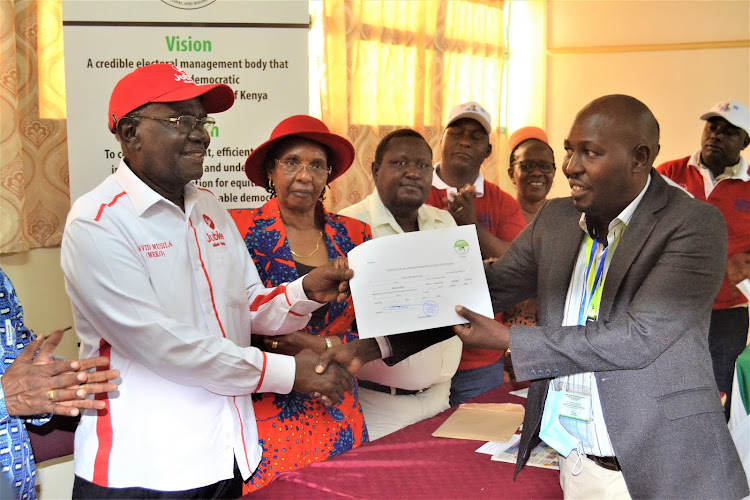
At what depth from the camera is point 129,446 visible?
75.7 inches

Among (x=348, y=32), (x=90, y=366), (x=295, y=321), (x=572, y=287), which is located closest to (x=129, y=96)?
(x=90, y=366)

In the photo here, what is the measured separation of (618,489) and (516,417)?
80 centimetres

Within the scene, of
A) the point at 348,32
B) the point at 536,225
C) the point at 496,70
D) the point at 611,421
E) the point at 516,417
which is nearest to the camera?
the point at 611,421

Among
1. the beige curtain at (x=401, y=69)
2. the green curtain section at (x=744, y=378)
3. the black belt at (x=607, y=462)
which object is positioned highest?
the beige curtain at (x=401, y=69)

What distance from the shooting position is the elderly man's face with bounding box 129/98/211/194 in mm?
2062

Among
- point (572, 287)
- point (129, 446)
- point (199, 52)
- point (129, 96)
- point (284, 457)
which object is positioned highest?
point (199, 52)

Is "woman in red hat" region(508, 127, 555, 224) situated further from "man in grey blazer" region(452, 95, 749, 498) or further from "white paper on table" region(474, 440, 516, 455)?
"man in grey blazer" region(452, 95, 749, 498)

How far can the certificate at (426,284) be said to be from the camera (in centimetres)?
218

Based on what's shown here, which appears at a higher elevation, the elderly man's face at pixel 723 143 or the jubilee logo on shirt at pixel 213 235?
the elderly man's face at pixel 723 143

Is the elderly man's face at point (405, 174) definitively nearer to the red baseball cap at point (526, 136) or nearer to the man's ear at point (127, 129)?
the man's ear at point (127, 129)

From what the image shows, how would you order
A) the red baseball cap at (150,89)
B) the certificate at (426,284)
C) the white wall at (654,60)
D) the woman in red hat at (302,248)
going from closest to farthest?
the red baseball cap at (150,89), the certificate at (426,284), the woman in red hat at (302,248), the white wall at (654,60)

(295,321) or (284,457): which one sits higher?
(295,321)

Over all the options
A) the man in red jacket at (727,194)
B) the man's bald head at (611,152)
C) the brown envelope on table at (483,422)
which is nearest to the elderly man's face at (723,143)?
the man in red jacket at (727,194)

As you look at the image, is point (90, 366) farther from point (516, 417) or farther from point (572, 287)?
point (516, 417)
